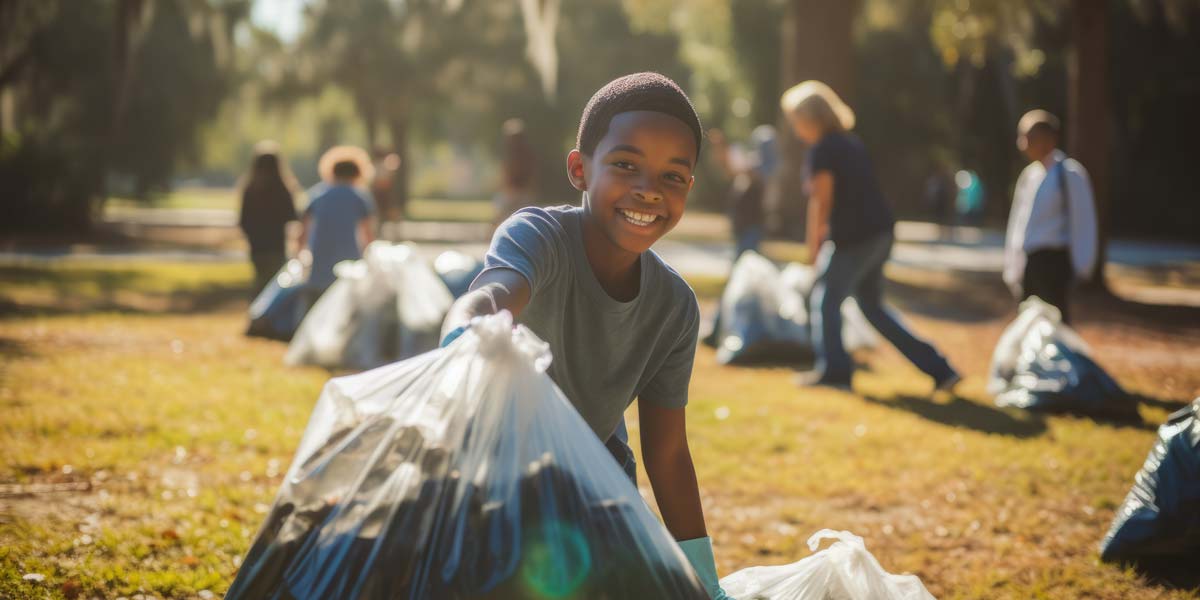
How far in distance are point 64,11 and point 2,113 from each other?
965cm

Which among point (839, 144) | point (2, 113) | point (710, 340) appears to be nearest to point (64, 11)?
point (2, 113)

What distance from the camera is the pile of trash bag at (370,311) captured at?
841 centimetres

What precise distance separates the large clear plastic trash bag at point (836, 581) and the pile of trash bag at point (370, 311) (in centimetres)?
580

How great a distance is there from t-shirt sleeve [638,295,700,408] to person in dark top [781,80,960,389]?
4889mm

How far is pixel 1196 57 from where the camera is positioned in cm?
2505

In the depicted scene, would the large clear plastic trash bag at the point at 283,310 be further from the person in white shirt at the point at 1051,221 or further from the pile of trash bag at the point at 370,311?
the person in white shirt at the point at 1051,221

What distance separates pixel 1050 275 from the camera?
25.7 feet

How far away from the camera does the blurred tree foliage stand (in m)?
19.0

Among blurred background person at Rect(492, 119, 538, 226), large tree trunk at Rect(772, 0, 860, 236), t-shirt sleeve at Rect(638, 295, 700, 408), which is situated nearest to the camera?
t-shirt sleeve at Rect(638, 295, 700, 408)

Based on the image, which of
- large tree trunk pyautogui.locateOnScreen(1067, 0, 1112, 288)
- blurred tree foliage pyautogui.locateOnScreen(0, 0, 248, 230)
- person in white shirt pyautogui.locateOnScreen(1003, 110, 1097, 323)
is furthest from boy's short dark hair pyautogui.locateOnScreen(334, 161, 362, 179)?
large tree trunk pyautogui.locateOnScreen(1067, 0, 1112, 288)

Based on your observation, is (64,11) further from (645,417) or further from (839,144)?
(645,417)

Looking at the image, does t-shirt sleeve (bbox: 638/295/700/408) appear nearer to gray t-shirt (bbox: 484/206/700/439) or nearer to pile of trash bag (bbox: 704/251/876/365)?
gray t-shirt (bbox: 484/206/700/439)

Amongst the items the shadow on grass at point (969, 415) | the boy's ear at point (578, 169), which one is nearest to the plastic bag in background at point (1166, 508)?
the shadow on grass at point (969, 415)

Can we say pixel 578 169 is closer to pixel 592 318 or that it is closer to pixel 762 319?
pixel 592 318
